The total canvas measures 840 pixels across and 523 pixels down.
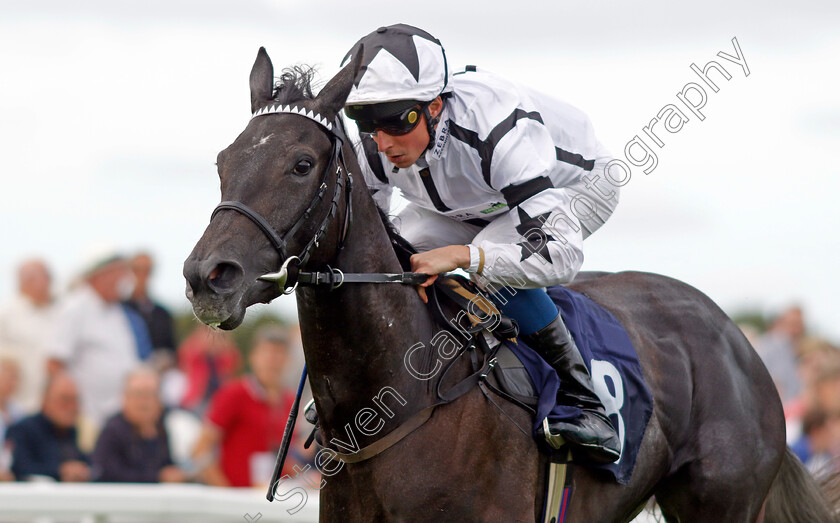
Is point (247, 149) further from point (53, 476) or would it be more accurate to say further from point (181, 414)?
point (181, 414)

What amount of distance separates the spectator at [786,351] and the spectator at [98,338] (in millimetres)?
5580

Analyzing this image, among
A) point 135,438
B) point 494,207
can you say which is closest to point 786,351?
point 135,438

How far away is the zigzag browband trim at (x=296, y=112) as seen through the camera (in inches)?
129

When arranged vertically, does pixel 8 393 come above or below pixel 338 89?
below

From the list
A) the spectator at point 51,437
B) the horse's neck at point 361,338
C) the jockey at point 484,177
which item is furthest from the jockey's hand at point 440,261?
the spectator at point 51,437

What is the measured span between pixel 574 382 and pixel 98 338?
4329 mm

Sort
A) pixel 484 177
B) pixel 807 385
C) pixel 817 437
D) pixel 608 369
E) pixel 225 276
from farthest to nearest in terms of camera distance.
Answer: pixel 807 385
pixel 817 437
pixel 608 369
pixel 484 177
pixel 225 276

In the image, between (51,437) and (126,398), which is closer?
(51,437)

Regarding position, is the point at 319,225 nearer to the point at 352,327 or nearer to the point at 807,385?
the point at 352,327

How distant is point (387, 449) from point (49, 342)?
438 cm

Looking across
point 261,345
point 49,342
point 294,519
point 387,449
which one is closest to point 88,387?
point 49,342

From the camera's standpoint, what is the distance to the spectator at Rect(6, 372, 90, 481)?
248 inches

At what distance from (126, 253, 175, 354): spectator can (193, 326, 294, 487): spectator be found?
47.0 inches

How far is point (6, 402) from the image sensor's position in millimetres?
6543
